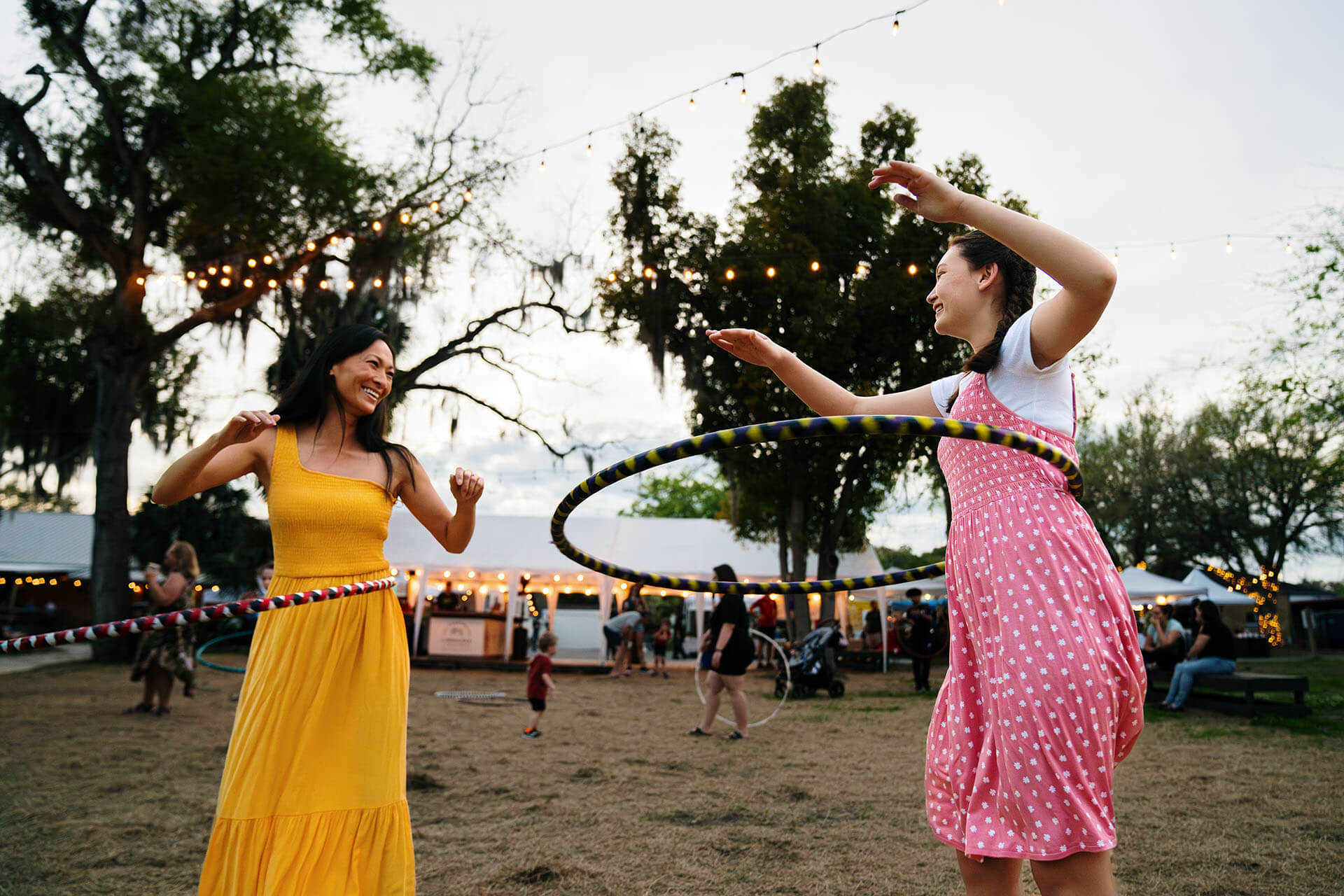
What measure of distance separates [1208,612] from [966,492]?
10928 millimetres

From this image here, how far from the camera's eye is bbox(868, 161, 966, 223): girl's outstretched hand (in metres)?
1.80

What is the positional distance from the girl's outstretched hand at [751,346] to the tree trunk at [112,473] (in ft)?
60.8

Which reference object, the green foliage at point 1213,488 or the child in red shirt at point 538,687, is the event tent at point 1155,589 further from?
the child in red shirt at point 538,687

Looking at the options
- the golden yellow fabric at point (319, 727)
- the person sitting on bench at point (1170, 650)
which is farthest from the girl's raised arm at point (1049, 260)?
the person sitting on bench at point (1170, 650)

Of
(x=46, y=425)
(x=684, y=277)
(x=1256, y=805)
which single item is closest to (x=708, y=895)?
(x=1256, y=805)

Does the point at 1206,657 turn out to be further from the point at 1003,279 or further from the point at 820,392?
the point at 1003,279

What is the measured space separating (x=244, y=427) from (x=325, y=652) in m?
0.69

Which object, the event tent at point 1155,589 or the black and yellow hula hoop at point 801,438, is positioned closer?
the black and yellow hula hoop at point 801,438

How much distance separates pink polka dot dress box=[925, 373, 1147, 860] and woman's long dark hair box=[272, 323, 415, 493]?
175 centimetres

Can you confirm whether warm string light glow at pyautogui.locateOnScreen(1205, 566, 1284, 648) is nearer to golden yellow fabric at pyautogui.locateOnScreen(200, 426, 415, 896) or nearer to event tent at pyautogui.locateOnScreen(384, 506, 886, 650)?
event tent at pyautogui.locateOnScreen(384, 506, 886, 650)

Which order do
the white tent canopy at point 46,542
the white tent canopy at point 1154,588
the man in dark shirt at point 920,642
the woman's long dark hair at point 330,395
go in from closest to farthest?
the woman's long dark hair at point 330,395 → the man in dark shirt at point 920,642 → the white tent canopy at point 1154,588 → the white tent canopy at point 46,542

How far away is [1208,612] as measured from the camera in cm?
1067

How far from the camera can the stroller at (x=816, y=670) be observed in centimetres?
1389

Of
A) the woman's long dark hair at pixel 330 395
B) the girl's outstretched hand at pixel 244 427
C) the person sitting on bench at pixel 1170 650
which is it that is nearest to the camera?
the girl's outstretched hand at pixel 244 427
